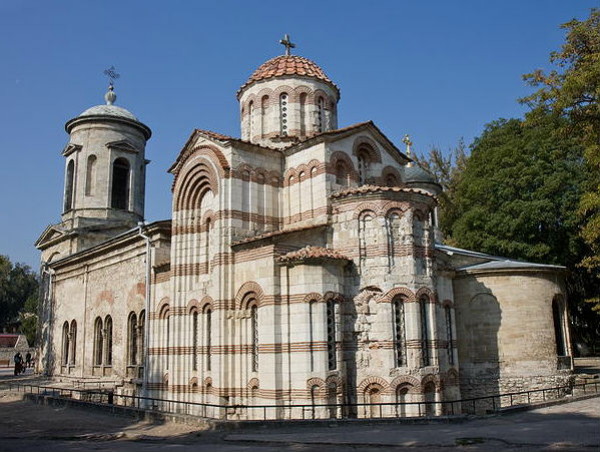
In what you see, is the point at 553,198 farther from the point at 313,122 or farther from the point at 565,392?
the point at 313,122

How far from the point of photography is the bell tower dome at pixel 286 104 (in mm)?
21203

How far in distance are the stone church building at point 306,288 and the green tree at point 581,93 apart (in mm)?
3959

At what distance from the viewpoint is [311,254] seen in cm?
1528

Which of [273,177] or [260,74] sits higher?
[260,74]

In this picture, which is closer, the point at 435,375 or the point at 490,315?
the point at 435,375

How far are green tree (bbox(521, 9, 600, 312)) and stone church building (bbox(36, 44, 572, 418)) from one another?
396 cm

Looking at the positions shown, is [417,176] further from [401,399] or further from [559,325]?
[401,399]

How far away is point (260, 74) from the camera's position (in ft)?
72.4

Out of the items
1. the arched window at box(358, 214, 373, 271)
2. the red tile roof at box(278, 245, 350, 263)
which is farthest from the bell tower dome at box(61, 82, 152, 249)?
the arched window at box(358, 214, 373, 271)

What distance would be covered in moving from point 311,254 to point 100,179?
2061 cm

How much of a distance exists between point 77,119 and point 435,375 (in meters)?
26.1

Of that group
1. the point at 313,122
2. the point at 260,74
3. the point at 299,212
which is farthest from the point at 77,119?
the point at 299,212

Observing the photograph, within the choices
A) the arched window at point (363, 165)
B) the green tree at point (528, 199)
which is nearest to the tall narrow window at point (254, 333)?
the arched window at point (363, 165)

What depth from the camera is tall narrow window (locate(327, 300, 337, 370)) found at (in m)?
15.0
